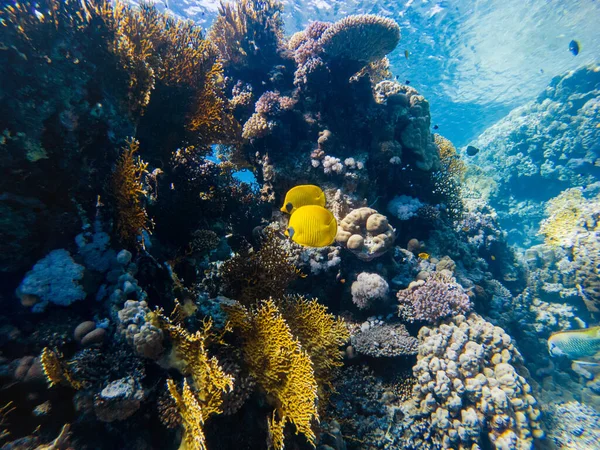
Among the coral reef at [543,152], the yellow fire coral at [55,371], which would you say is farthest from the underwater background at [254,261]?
the coral reef at [543,152]

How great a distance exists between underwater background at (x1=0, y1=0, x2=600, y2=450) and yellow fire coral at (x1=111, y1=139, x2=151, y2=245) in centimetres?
2

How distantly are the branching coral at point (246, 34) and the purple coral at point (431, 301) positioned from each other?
6585mm

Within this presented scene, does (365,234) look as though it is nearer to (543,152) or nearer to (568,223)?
(568,223)

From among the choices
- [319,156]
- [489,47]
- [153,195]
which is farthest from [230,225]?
[489,47]

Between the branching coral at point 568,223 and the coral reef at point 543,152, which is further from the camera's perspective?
the coral reef at point 543,152

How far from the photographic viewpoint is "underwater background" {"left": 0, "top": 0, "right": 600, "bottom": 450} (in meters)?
2.27

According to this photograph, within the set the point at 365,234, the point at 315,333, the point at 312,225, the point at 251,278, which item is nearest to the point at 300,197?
the point at 312,225

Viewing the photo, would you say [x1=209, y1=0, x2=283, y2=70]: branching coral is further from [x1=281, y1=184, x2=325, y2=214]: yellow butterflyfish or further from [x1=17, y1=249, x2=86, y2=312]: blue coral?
[x1=17, y1=249, x2=86, y2=312]: blue coral

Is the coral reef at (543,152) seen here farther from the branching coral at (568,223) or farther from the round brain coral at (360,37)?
the round brain coral at (360,37)

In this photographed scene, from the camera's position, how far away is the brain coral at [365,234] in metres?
4.79

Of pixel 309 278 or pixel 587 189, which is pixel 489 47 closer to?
pixel 587 189

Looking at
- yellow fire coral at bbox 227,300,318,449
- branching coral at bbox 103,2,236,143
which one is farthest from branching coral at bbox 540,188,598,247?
branching coral at bbox 103,2,236,143

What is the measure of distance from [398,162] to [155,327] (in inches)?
230

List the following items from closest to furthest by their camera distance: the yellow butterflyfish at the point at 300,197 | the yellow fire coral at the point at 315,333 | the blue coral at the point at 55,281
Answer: the blue coral at the point at 55,281 < the yellow fire coral at the point at 315,333 < the yellow butterflyfish at the point at 300,197
